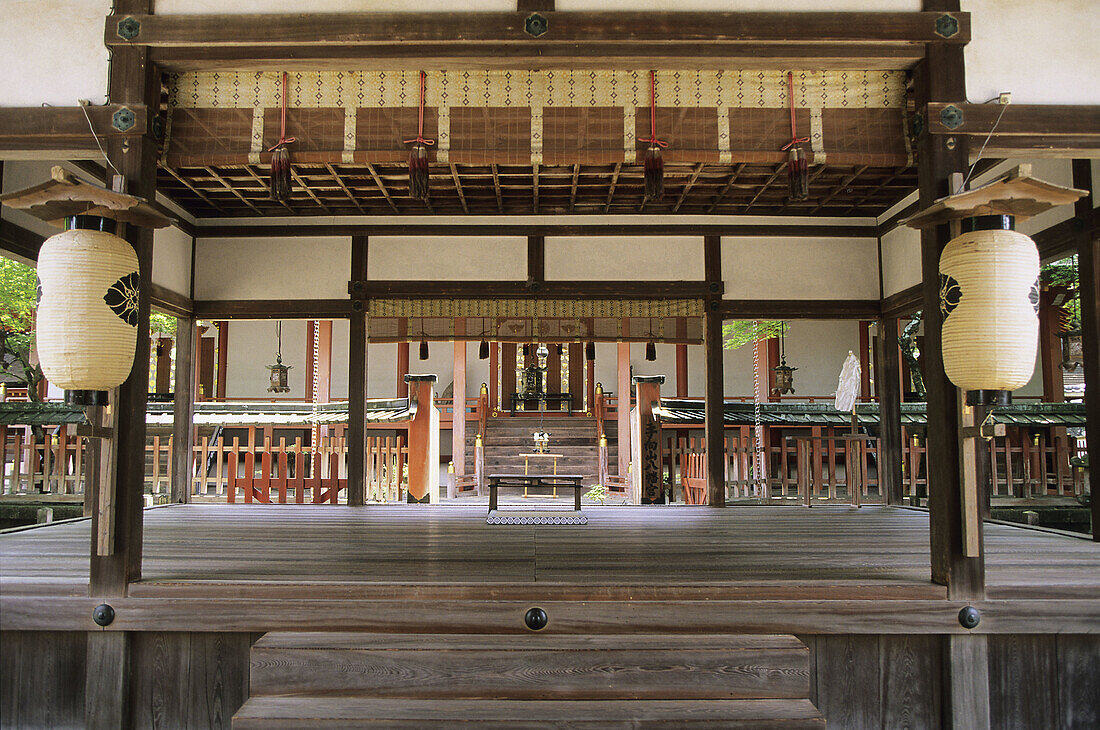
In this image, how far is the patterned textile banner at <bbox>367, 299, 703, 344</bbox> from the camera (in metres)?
7.97

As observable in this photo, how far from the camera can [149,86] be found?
3.93 meters

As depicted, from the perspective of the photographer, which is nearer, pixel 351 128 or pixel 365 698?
pixel 365 698

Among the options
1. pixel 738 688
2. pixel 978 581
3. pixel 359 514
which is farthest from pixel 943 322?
pixel 359 514

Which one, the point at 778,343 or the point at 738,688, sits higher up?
the point at 778,343

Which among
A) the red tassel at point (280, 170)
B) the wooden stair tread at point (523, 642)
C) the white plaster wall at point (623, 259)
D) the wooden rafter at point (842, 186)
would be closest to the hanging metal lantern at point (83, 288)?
the red tassel at point (280, 170)

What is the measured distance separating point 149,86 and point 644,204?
490 cm

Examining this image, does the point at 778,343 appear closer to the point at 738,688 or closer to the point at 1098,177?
the point at 1098,177

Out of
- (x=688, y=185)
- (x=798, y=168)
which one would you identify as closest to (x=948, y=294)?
(x=798, y=168)

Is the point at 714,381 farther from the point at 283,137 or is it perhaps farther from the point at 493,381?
the point at 493,381

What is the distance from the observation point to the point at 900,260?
24.8 feet

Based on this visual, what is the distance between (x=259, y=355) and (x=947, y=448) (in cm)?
1653

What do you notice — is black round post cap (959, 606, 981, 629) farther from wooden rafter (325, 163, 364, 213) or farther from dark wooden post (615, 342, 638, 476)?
dark wooden post (615, 342, 638, 476)

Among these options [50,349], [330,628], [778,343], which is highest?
[778,343]

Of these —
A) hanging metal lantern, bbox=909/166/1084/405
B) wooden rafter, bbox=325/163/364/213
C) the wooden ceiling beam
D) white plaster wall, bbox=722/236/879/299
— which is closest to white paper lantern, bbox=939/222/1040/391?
hanging metal lantern, bbox=909/166/1084/405
